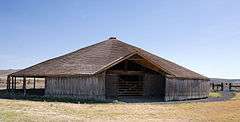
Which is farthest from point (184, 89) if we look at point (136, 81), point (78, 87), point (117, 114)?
point (117, 114)

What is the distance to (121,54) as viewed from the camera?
38.8m

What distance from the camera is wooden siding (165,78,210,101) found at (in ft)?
123

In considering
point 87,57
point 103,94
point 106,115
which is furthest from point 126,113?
point 87,57

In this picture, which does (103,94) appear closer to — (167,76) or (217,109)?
(167,76)

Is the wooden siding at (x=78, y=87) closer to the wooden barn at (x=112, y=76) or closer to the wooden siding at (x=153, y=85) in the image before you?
the wooden barn at (x=112, y=76)

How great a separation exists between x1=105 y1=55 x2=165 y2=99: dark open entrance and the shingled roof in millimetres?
1174

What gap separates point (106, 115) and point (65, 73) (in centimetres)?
1340

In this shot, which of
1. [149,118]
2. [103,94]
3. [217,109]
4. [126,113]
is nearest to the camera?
[149,118]

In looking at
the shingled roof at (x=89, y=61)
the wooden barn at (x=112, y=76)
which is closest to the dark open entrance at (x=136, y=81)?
the wooden barn at (x=112, y=76)

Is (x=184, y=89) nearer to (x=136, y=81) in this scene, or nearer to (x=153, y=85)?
(x=153, y=85)

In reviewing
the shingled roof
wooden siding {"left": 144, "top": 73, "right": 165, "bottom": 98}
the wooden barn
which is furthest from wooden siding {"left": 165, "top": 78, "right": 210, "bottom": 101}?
wooden siding {"left": 144, "top": 73, "right": 165, "bottom": 98}

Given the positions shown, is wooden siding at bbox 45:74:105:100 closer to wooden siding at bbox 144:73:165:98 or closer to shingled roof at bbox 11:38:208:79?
shingled roof at bbox 11:38:208:79

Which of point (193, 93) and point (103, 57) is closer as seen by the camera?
point (103, 57)

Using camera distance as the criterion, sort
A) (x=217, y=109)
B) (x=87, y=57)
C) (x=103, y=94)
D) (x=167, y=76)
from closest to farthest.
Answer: (x=217, y=109)
(x=103, y=94)
(x=167, y=76)
(x=87, y=57)
